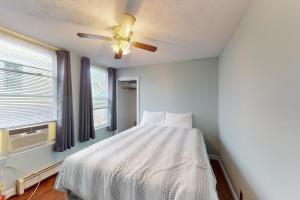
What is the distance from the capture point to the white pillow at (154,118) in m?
3.36

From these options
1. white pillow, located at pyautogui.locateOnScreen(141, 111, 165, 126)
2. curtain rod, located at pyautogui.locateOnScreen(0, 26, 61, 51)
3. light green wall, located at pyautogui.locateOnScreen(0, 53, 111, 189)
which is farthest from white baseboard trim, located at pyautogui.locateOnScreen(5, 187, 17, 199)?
white pillow, located at pyautogui.locateOnScreen(141, 111, 165, 126)

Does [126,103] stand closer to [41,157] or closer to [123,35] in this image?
[41,157]

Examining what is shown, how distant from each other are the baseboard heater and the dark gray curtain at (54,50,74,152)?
1.05ft

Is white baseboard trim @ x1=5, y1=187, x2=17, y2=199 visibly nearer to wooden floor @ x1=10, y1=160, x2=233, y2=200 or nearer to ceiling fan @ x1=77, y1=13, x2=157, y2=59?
wooden floor @ x1=10, y1=160, x2=233, y2=200

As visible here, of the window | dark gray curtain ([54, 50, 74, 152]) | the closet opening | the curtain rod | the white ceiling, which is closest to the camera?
the white ceiling

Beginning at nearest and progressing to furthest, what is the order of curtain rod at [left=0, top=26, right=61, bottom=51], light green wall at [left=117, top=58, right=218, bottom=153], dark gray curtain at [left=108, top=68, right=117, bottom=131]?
curtain rod at [left=0, top=26, right=61, bottom=51] → light green wall at [left=117, top=58, right=218, bottom=153] → dark gray curtain at [left=108, top=68, right=117, bottom=131]

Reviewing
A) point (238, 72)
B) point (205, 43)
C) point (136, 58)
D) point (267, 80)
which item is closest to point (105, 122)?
point (136, 58)

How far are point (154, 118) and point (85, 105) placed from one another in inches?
61.9

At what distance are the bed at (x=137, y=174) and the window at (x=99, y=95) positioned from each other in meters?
1.98

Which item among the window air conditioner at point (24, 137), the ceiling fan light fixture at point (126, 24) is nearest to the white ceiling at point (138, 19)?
the ceiling fan light fixture at point (126, 24)

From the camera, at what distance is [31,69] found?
88.3 inches

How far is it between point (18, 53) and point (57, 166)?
1.93m

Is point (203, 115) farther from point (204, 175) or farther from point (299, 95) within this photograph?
point (299, 95)

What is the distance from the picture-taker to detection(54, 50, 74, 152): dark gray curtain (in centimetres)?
251
